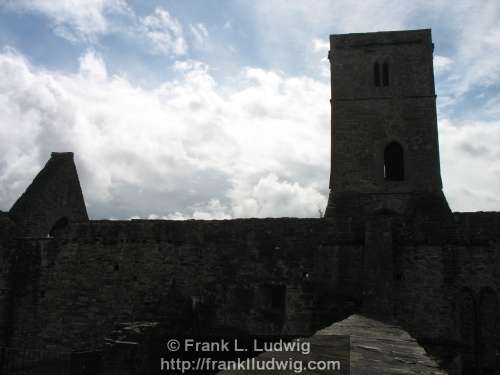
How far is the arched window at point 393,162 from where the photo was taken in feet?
58.2

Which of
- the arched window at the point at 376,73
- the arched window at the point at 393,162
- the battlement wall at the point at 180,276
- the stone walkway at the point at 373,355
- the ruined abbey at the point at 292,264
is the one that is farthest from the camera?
the arched window at the point at 376,73

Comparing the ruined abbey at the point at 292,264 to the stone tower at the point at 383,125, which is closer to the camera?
the ruined abbey at the point at 292,264

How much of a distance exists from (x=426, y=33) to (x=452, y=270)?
1032cm

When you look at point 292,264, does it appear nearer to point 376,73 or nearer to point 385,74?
point 376,73

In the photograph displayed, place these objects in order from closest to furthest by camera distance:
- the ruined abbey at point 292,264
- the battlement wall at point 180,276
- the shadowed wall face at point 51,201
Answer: the ruined abbey at point 292,264 → the battlement wall at point 180,276 → the shadowed wall face at point 51,201

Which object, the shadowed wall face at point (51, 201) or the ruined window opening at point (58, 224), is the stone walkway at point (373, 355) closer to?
the shadowed wall face at point (51, 201)

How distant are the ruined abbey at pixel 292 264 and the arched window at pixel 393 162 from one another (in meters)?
0.15

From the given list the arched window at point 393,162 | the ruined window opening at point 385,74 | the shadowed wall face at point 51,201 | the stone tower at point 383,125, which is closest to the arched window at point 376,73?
the stone tower at point 383,125

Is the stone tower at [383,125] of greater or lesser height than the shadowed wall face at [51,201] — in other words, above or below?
above

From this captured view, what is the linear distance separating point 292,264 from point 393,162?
744cm

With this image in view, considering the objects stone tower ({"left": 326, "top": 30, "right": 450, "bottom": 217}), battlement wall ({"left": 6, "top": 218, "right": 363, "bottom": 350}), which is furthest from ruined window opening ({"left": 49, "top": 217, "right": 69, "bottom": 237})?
stone tower ({"left": 326, "top": 30, "right": 450, "bottom": 217})

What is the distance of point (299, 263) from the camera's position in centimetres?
1278

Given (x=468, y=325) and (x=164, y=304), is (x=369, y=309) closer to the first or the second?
(x=468, y=325)

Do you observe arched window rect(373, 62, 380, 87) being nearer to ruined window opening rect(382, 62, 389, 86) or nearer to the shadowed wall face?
ruined window opening rect(382, 62, 389, 86)
